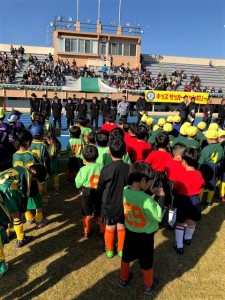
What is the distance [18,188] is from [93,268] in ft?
5.03

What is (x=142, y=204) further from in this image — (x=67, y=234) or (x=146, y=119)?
(x=146, y=119)

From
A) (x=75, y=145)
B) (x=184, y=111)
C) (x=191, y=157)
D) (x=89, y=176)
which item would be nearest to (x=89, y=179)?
(x=89, y=176)

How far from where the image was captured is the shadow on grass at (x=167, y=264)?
3461 mm

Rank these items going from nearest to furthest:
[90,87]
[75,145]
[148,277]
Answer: [148,277]
[75,145]
[90,87]

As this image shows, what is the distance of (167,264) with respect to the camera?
4.04m

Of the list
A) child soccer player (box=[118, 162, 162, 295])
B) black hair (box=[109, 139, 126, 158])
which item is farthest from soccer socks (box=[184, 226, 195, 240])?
black hair (box=[109, 139, 126, 158])

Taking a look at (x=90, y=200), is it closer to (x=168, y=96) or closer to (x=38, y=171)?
(x=38, y=171)

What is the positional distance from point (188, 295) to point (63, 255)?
1.85 metres

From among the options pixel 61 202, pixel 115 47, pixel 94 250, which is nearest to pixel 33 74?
pixel 115 47

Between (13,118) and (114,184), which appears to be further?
(13,118)

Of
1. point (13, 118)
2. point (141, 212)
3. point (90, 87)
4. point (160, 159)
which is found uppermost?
point (90, 87)

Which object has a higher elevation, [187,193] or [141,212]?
[141,212]

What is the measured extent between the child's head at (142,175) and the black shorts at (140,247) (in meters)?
0.61

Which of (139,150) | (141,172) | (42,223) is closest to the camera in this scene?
(141,172)
